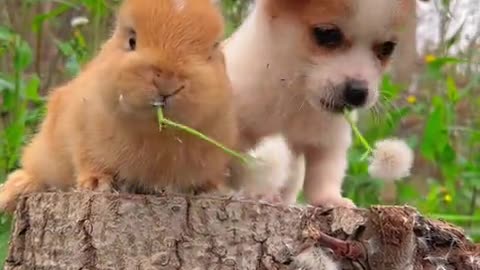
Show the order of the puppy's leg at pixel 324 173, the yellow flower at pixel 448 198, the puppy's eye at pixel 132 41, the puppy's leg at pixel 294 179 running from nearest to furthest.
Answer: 1. the puppy's eye at pixel 132 41
2. the puppy's leg at pixel 324 173
3. the puppy's leg at pixel 294 179
4. the yellow flower at pixel 448 198

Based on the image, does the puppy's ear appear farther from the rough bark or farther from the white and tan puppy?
the rough bark

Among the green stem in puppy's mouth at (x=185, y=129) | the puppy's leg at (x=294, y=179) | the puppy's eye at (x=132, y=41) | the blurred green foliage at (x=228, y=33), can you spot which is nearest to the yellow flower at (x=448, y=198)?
the blurred green foliage at (x=228, y=33)

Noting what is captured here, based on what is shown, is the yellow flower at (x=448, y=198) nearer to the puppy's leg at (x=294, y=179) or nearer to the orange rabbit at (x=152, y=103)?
the puppy's leg at (x=294, y=179)

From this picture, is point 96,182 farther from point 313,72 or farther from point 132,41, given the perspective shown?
point 313,72

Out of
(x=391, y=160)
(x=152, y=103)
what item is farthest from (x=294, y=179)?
(x=152, y=103)

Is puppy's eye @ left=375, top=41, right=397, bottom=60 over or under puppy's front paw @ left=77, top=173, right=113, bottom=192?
over

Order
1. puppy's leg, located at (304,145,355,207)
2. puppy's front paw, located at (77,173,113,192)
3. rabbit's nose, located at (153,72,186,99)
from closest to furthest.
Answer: rabbit's nose, located at (153,72,186,99), puppy's front paw, located at (77,173,113,192), puppy's leg, located at (304,145,355,207)

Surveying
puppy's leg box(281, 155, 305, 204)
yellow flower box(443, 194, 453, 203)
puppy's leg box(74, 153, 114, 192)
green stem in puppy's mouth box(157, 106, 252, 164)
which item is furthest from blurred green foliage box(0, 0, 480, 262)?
green stem in puppy's mouth box(157, 106, 252, 164)
